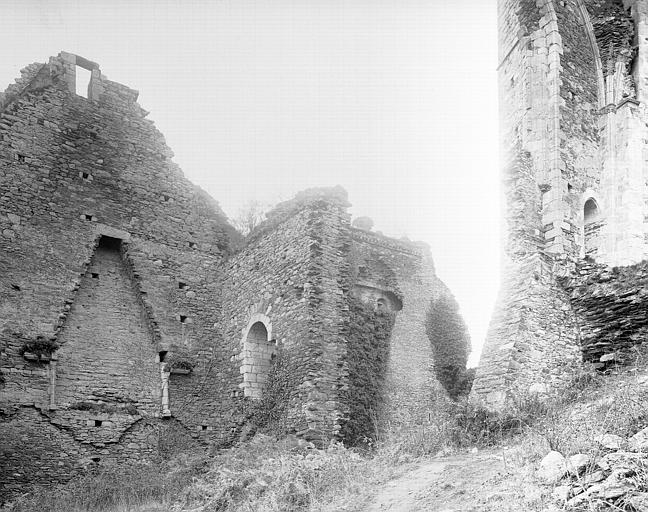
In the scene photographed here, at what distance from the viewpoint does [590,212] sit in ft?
40.8

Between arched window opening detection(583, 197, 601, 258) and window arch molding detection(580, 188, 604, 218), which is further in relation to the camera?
arched window opening detection(583, 197, 601, 258)

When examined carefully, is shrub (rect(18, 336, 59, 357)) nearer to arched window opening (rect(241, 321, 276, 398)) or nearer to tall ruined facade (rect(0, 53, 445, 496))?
tall ruined facade (rect(0, 53, 445, 496))

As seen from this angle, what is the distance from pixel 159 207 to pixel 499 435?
991 cm

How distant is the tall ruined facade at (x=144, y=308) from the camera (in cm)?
1235

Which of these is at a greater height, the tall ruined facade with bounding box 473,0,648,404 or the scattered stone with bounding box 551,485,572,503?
the tall ruined facade with bounding box 473,0,648,404

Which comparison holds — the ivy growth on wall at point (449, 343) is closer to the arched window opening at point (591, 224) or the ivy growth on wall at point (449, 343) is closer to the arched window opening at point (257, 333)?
the arched window opening at point (257, 333)

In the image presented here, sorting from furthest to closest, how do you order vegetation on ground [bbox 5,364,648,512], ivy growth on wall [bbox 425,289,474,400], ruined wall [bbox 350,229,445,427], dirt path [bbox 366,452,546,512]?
ivy growth on wall [bbox 425,289,474,400] < ruined wall [bbox 350,229,445,427] < vegetation on ground [bbox 5,364,648,512] < dirt path [bbox 366,452,546,512]

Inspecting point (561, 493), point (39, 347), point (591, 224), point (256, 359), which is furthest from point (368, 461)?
point (39, 347)

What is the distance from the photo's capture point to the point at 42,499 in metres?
11.6

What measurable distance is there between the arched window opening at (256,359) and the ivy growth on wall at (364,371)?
200 cm

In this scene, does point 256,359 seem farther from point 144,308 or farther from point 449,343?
point 449,343

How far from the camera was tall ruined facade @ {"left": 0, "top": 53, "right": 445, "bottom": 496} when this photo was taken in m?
12.4

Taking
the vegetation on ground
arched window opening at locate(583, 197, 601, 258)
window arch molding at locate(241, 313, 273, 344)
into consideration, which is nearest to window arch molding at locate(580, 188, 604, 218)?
arched window opening at locate(583, 197, 601, 258)

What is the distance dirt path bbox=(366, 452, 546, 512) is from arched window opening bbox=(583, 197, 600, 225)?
6.21 m
